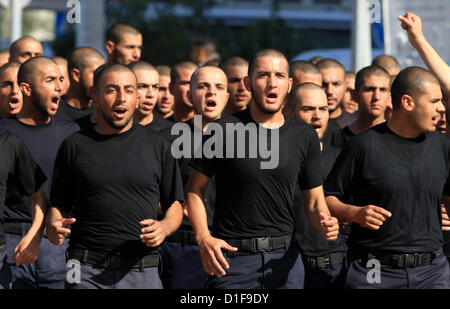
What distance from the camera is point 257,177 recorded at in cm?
644

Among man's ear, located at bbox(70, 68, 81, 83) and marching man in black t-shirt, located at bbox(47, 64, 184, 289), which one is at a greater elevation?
man's ear, located at bbox(70, 68, 81, 83)

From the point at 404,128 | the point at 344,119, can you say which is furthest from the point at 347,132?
the point at 404,128

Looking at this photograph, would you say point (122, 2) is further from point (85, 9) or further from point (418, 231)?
point (418, 231)

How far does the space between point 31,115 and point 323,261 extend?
2730 millimetres

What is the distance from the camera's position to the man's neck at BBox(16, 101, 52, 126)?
7855 mm

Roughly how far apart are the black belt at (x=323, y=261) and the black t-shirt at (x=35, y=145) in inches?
88.7

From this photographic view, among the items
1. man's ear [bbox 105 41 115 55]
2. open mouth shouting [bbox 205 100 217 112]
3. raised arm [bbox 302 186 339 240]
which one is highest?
man's ear [bbox 105 41 115 55]

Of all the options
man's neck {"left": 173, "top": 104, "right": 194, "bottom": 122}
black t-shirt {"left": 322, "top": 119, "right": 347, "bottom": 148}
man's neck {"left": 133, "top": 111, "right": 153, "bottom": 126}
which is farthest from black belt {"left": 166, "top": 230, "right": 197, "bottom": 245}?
black t-shirt {"left": 322, "top": 119, "right": 347, "bottom": 148}

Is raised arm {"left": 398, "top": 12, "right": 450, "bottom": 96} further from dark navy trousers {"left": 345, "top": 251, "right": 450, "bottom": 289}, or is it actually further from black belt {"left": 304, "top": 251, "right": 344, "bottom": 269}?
black belt {"left": 304, "top": 251, "right": 344, "bottom": 269}

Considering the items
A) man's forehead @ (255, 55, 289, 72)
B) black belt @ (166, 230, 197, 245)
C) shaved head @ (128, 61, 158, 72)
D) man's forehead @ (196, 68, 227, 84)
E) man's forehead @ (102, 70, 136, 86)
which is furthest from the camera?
shaved head @ (128, 61, 158, 72)

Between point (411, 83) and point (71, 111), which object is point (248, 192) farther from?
point (71, 111)

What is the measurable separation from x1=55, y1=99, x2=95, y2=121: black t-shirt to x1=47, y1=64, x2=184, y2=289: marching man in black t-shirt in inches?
92.7
